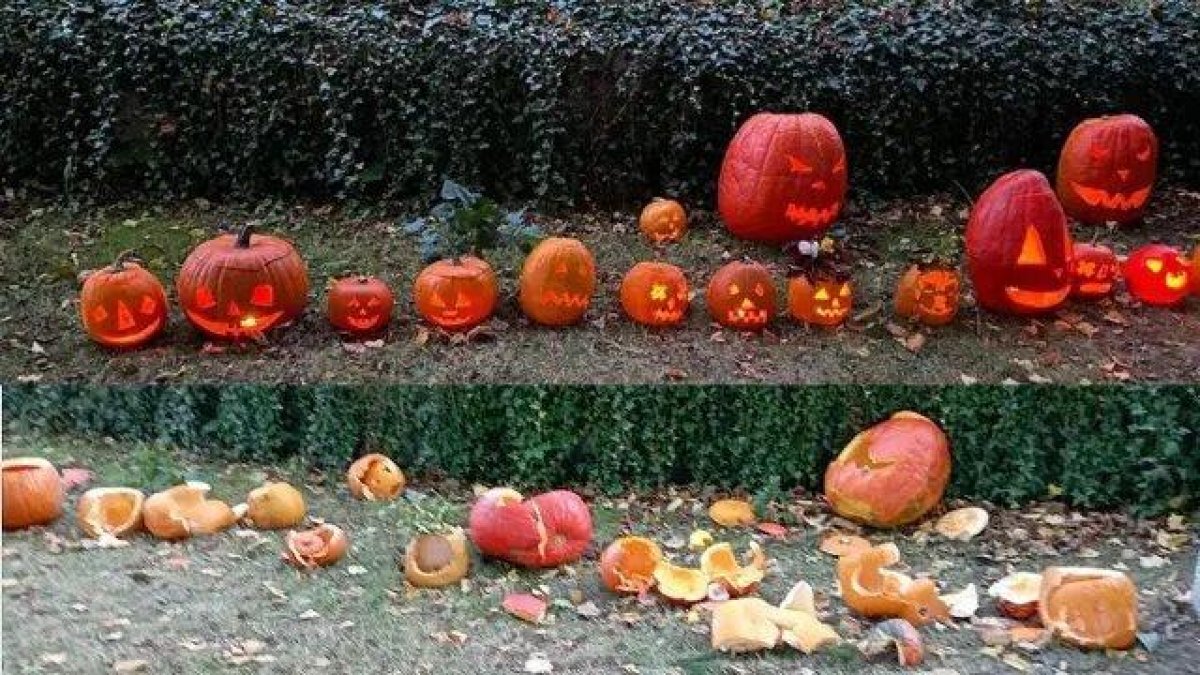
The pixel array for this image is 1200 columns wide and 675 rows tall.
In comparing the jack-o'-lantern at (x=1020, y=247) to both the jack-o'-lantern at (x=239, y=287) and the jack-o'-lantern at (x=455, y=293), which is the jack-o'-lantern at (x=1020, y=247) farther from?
the jack-o'-lantern at (x=239, y=287)

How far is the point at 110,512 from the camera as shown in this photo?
161cm

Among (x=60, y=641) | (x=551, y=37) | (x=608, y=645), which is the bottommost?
(x=608, y=645)

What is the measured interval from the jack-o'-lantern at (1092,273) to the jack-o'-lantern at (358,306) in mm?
1566

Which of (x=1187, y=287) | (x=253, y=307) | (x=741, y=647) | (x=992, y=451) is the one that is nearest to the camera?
(x=741, y=647)

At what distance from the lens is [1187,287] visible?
3.24m

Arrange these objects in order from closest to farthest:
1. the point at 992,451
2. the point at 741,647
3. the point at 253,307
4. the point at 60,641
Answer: the point at 60,641, the point at 741,647, the point at 992,451, the point at 253,307

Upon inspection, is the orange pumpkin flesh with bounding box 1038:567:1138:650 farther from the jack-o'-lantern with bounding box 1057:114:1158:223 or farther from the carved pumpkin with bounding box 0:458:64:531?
the jack-o'-lantern with bounding box 1057:114:1158:223

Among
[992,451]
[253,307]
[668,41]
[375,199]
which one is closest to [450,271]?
[253,307]

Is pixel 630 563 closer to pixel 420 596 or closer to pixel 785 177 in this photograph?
pixel 420 596

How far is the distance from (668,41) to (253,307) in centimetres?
140

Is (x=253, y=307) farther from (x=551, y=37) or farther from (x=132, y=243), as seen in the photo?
(x=551, y=37)

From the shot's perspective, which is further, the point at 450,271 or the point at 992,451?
the point at 450,271

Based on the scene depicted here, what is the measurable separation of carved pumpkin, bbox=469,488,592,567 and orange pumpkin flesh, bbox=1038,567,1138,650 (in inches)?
23.5

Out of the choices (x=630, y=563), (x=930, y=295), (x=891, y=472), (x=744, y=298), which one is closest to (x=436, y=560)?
(x=630, y=563)
